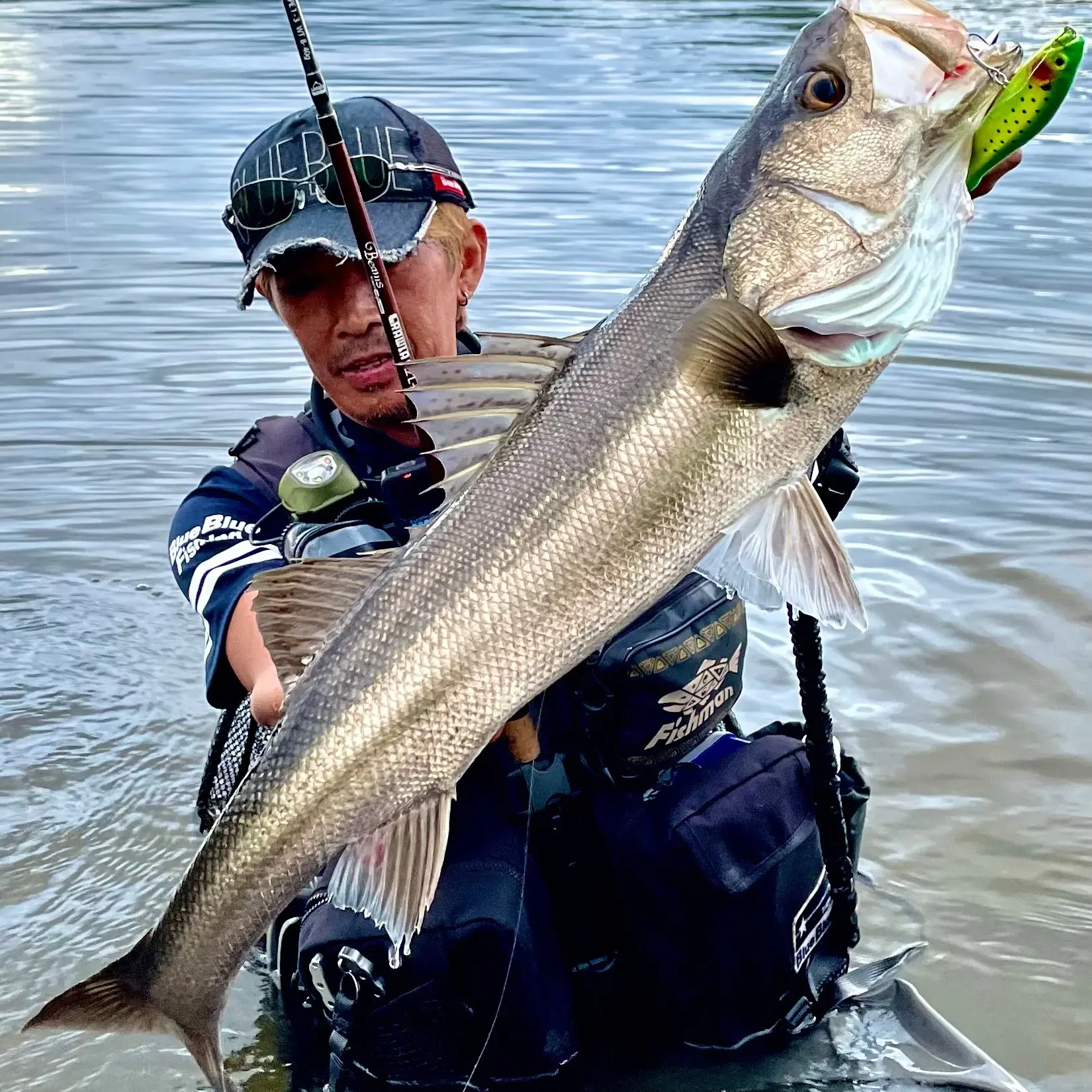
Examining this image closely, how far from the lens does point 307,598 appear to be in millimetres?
2627

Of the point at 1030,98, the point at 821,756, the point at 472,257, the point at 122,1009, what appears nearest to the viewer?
the point at 1030,98

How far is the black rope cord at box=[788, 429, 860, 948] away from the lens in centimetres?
327

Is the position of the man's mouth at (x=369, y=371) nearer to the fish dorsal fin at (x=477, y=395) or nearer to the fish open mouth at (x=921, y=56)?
the fish dorsal fin at (x=477, y=395)

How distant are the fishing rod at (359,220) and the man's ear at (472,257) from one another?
0.49 m

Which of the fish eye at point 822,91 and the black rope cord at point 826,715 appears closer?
the fish eye at point 822,91

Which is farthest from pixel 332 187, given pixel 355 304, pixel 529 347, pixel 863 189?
pixel 863 189

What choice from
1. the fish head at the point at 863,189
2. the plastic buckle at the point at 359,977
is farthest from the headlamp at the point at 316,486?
the fish head at the point at 863,189

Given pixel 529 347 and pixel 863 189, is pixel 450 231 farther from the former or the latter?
pixel 863 189

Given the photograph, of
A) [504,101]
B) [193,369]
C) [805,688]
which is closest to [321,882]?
[805,688]

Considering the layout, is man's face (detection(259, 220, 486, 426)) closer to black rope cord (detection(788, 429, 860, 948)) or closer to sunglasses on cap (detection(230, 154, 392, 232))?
sunglasses on cap (detection(230, 154, 392, 232))

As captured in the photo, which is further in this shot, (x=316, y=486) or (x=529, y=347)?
(x=316, y=486)

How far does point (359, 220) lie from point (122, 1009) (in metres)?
1.62

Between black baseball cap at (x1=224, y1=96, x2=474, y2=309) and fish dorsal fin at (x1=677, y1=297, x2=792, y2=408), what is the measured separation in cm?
111

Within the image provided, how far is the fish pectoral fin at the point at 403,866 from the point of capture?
2.54 meters
